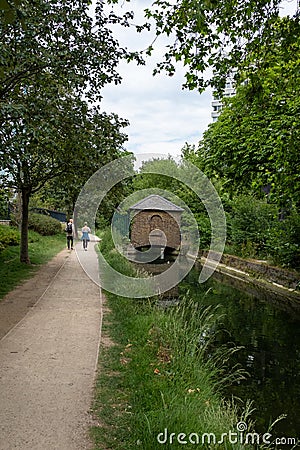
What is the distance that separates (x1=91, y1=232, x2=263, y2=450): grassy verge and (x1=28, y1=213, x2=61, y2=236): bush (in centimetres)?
2156

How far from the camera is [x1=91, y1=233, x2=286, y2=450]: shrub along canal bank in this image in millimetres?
3877

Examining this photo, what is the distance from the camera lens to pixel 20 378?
213 inches

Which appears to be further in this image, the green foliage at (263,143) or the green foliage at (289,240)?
the green foliage at (289,240)

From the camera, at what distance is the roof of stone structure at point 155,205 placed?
31527 millimetres

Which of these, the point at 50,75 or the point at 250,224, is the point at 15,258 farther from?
the point at 250,224

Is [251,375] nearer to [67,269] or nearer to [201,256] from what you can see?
[67,269]

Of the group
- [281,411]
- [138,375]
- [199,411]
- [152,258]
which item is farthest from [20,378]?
[152,258]

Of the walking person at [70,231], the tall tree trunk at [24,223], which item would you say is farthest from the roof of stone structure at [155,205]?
the tall tree trunk at [24,223]

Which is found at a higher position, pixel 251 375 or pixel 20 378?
pixel 20 378

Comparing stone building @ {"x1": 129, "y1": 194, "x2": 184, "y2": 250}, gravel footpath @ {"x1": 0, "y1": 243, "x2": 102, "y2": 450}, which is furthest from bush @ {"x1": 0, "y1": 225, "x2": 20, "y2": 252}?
stone building @ {"x1": 129, "y1": 194, "x2": 184, "y2": 250}

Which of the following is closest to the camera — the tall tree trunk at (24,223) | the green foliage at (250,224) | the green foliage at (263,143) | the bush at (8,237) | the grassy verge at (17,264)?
the green foliage at (263,143)

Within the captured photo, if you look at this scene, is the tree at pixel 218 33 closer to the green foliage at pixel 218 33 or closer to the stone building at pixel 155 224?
Answer: the green foliage at pixel 218 33

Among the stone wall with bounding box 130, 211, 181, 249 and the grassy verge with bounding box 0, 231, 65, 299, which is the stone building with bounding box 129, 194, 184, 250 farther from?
the grassy verge with bounding box 0, 231, 65, 299

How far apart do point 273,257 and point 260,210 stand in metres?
4.46
